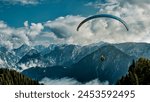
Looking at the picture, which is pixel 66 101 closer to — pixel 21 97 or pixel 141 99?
pixel 21 97

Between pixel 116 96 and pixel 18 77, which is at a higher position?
pixel 116 96

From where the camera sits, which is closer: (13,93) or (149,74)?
(13,93)

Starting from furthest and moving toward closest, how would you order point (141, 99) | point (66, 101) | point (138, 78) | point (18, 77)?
point (18, 77)
point (138, 78)
point (141, 99)
point (66, 101)

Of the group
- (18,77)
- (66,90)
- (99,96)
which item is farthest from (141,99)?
(18,77)

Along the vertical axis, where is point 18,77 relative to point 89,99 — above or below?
below

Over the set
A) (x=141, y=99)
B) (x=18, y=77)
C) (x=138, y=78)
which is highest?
(x=141, y=99)

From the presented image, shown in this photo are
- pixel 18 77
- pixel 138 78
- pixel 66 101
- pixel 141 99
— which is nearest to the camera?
pixel 66 101

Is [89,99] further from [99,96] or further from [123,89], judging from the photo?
[123,89]

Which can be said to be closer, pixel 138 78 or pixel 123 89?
pixel 123 89

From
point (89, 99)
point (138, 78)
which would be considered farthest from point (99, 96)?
point (138, 78)
